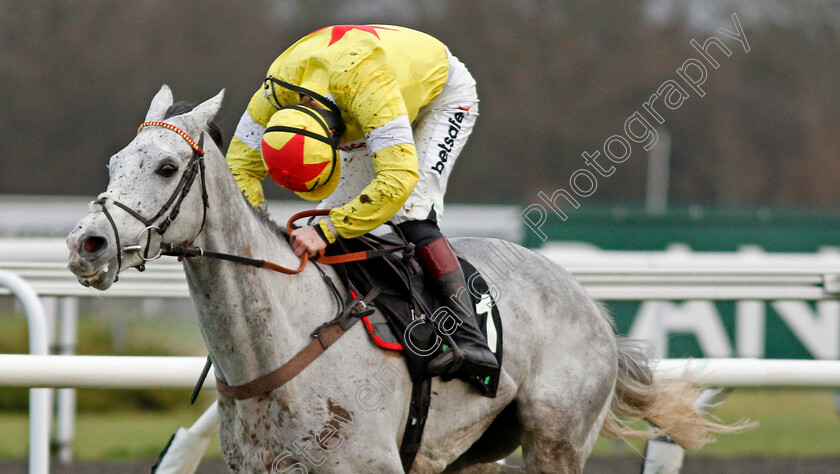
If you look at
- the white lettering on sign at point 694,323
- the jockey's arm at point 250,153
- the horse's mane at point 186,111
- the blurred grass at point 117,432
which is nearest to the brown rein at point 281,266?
the jockey's arm at point 250,153

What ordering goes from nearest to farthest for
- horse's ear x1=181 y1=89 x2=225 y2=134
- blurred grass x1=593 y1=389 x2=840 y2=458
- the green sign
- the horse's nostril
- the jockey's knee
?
the horse's nostril, horse's ear x1=181 y1=89 x2=225 y2=134, the jockey's knee, blurred grass x1=593 y1=389 x2=840 y2=458, the green sign

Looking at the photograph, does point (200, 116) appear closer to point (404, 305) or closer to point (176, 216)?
point (176, 216)

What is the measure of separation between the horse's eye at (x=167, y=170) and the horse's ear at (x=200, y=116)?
0.48 feet

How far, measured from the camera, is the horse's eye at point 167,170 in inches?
99.3

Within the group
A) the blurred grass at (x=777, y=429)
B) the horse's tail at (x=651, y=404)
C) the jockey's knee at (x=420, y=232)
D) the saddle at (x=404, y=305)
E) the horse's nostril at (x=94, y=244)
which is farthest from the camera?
the blurred grass at (x=777, y=429)

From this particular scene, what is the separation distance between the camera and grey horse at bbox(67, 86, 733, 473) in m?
2.51

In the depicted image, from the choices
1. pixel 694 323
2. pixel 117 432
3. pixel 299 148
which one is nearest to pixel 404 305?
pixel 299 148

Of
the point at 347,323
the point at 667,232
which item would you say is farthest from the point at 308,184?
the point at 667,232

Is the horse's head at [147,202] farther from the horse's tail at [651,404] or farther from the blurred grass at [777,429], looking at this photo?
the blurred grass at [777,429]

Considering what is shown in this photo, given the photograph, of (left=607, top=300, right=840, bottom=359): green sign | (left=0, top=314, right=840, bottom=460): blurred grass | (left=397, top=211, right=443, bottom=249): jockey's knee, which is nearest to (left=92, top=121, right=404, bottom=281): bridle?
(left=397, top=211, right=443, bottom=249): jockey's knee

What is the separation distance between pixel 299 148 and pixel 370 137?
0.26 metres

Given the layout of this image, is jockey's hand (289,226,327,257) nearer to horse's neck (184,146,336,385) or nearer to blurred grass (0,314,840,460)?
horse's neck (184,146,336,385)

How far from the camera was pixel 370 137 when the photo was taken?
2945 millimetres

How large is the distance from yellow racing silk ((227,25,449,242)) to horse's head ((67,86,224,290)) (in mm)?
428
